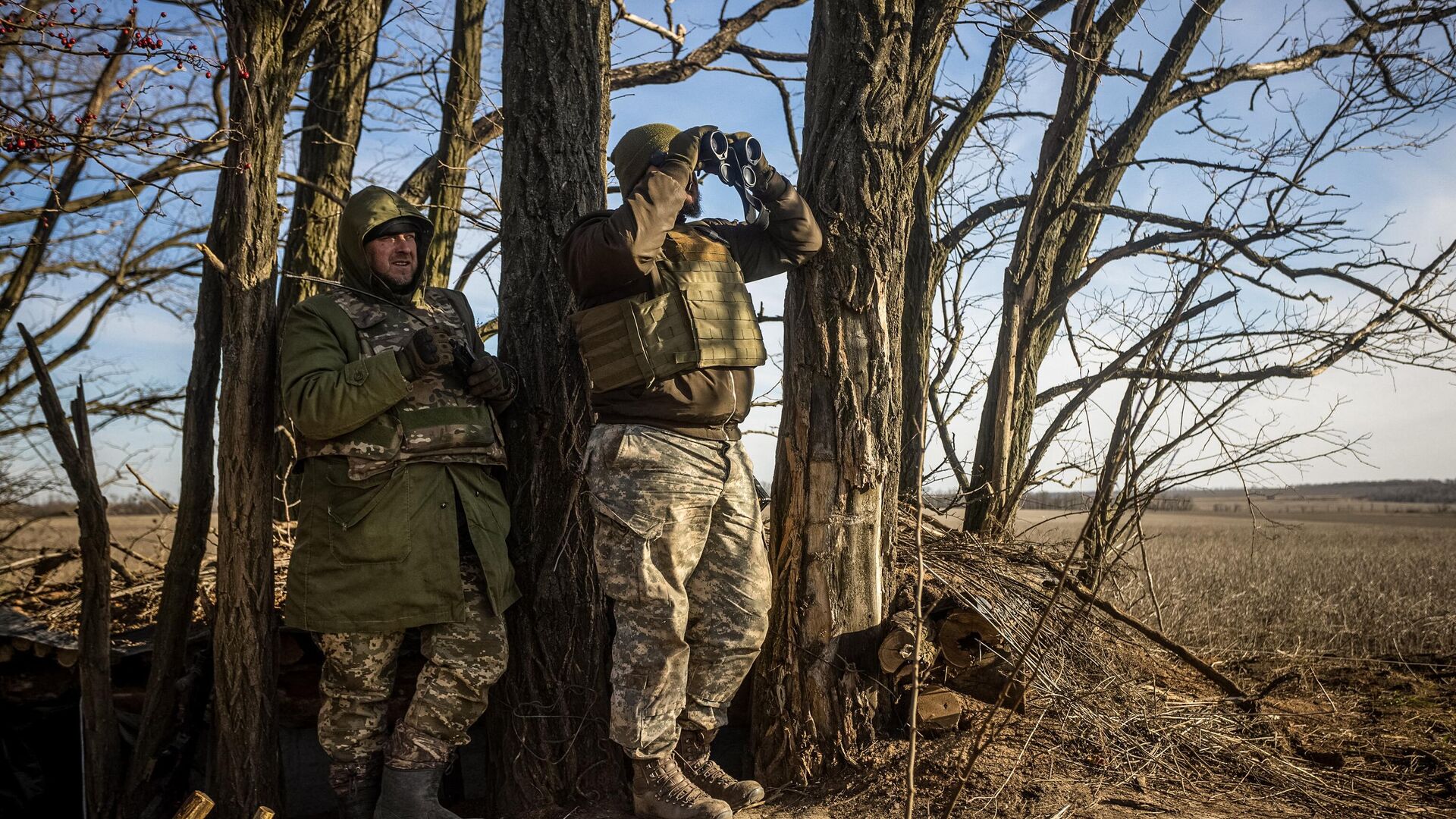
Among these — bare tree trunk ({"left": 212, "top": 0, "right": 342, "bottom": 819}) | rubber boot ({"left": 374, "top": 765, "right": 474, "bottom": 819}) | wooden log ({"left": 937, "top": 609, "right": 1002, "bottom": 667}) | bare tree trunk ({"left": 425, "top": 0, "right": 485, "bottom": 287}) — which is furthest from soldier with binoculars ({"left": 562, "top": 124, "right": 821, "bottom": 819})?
bare tree trunk ({"left": 425, "top": 0, "right": 485, "bottom": 287})

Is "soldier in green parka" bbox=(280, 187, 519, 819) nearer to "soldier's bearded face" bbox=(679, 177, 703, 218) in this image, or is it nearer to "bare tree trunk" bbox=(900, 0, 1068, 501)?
"soldier's bearded face" bbox=(679, 177, 703, 218)

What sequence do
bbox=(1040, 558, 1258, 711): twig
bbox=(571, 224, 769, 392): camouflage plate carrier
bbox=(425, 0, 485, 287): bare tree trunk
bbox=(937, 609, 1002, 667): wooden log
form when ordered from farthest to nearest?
bbox=(425, 0, 485, 287): bare tree trunk < bbox=(1040, 558, 1258, 711): twig < bbox=(937, 609, 1002, 667): wooden log < bbox=(571, 224, 769, 392): camouflage plate carrier

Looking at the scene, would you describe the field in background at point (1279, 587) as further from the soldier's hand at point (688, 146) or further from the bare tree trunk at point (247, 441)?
the soldier's hand at point (688, 146)

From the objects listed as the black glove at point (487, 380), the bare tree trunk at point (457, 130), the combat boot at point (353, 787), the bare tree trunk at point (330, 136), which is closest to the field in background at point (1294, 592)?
the black glove at point (487, 380)

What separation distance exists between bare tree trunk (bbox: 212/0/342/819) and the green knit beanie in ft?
5.17

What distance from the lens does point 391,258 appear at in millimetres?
3443

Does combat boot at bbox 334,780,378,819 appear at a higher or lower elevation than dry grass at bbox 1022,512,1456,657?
lower

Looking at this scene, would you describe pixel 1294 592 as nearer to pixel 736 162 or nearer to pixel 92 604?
pixel 736 162

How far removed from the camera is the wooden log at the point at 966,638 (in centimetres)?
392

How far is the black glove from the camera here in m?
3.33

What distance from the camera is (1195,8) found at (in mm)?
6594

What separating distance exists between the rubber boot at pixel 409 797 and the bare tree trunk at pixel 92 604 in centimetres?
170

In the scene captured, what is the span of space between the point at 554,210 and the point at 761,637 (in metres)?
1.96

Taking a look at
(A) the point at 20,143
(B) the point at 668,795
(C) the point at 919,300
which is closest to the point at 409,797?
(B) the point at 668,795
